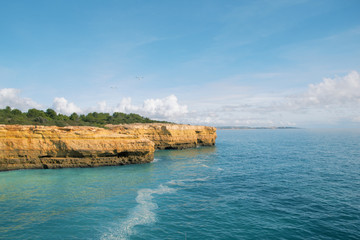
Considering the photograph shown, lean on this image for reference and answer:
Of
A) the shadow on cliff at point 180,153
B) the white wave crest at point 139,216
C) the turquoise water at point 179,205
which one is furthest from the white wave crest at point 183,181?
the shadow on cliff at point 180,153

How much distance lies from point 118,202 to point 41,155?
69.3 feet

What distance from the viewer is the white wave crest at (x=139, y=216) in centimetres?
1345

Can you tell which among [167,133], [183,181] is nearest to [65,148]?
[183,181]

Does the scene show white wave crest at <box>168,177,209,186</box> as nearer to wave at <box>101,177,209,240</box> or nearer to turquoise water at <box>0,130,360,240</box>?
turquoise water at <box>0,130,360,240</box>

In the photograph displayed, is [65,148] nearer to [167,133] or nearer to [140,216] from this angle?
[140,216]

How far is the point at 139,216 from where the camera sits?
1605cm

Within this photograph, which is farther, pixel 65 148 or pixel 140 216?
pixel 65 148

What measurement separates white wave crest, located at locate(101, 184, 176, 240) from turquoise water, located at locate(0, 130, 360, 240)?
0.22ft

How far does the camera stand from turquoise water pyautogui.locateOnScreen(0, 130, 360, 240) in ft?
45.3

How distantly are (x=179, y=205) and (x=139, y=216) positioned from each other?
3.93 meters

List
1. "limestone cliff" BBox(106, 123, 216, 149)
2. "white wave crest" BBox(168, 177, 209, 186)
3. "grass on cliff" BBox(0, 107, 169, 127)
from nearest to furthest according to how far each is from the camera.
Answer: "white wave crest" BBox(168, 177, 209, 186)
"grass on cliff" BBox(0, 107, 169, 127)
"limestone cliff" BBox(106, 123, 216, 149)

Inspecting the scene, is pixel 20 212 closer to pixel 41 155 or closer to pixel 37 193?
pixel 37 193

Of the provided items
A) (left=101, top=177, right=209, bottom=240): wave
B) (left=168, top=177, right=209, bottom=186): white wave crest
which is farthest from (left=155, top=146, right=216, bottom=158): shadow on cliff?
(left=101, top=177, right=209, bottom=240): wave

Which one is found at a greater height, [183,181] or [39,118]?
[39,118]
